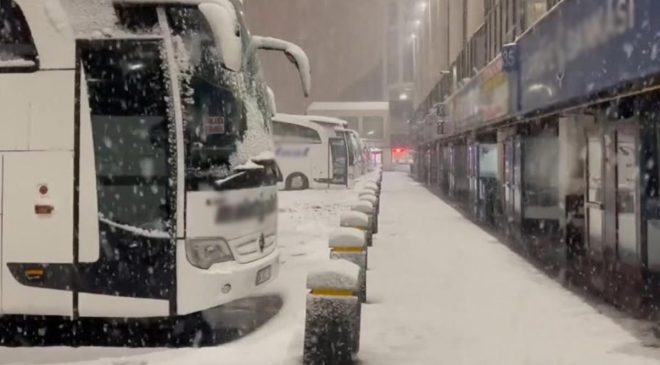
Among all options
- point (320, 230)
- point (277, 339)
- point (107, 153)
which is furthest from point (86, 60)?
point (320, 230)

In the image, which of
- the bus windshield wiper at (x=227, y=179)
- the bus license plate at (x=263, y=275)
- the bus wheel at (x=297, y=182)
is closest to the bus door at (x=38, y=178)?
the bus windshield wiper at (x=227, y=179)

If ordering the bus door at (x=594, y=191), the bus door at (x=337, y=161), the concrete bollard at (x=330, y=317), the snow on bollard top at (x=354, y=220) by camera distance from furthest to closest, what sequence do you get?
the bus door at (x=337, y=161), the bus door at (x=594, y=191), the snow on bollard top at (x=354, y=220), the concrete bollard at (x=330, y=317)

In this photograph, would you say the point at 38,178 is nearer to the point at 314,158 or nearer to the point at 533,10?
the point at 533,10

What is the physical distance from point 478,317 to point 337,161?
24815 mm

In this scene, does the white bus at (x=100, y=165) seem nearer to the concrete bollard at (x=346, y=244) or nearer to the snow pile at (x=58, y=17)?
the snow pile at (x=58, y=17)

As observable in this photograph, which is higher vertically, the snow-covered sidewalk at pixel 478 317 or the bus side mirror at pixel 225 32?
the bus side mirror at pixel 225 32

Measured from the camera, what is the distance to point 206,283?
5.96 meters

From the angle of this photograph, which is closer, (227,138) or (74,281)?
(74,281)

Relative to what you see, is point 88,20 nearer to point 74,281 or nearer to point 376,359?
point 74,281

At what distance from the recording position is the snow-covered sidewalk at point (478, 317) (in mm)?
5926

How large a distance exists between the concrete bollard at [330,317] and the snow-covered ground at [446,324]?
1.16 feet

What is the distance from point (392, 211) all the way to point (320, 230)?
6.32 meters

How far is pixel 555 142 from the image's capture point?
608 inches

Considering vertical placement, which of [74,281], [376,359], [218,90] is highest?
[218,90]
